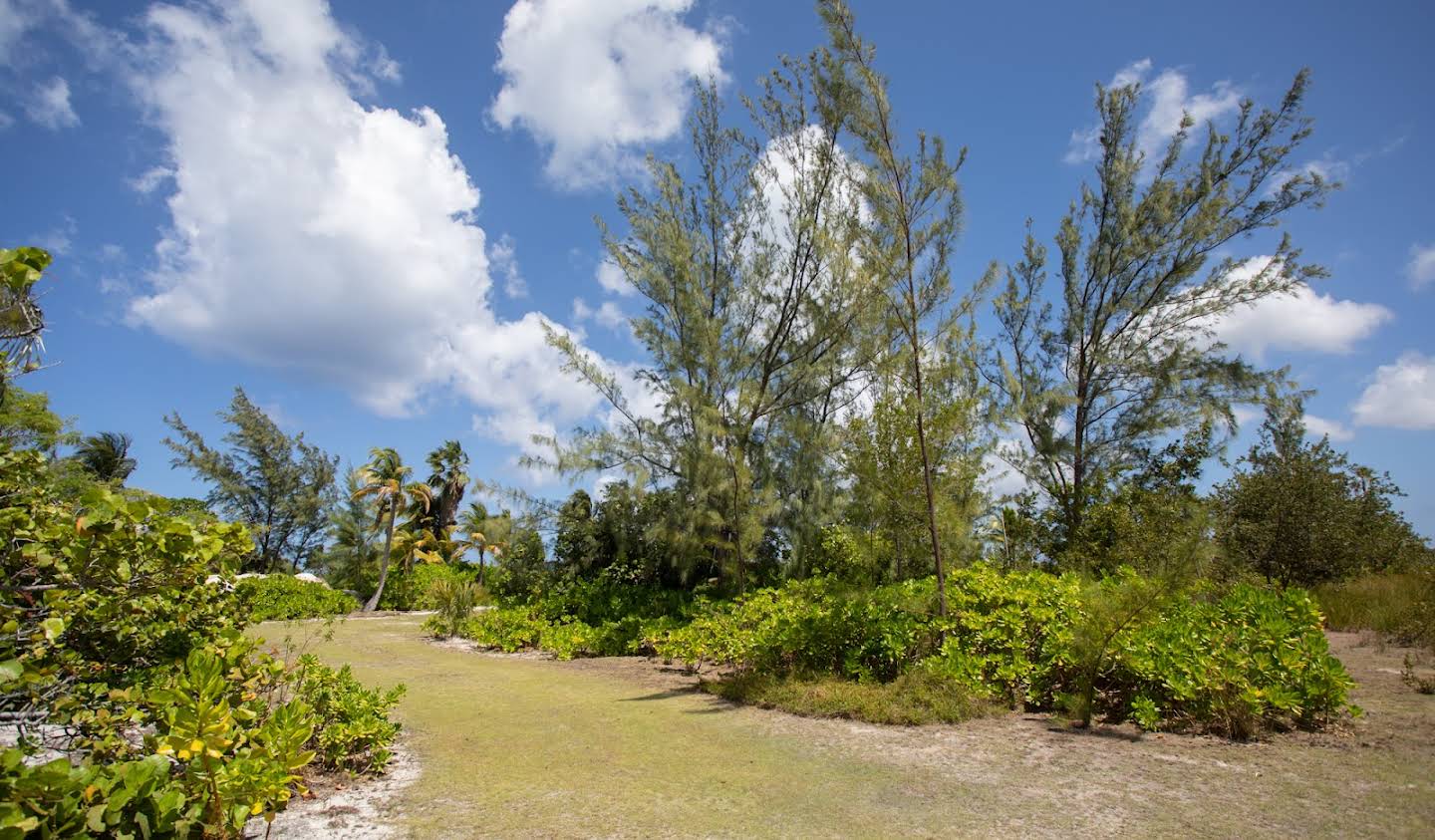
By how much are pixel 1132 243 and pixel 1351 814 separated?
14.0m

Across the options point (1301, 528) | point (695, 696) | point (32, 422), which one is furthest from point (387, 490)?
point (1301, 528)

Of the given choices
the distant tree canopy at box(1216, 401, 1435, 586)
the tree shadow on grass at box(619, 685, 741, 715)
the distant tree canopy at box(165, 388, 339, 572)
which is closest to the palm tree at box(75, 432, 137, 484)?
the distant tree canopy at box(165, 388, 339, 572)

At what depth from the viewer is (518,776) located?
3996 millimetres

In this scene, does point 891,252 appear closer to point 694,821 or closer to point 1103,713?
point 1103,713

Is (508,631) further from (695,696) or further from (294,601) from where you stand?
(294,601)

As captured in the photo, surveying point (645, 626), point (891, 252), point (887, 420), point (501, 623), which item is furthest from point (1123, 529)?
point (501, 623)

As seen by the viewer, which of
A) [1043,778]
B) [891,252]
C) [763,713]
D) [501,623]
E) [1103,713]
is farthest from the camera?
[501,623]

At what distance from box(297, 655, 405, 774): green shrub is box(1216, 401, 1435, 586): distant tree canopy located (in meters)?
13.3

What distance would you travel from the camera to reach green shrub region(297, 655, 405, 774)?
3.96m

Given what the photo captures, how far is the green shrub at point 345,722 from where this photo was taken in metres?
3.96

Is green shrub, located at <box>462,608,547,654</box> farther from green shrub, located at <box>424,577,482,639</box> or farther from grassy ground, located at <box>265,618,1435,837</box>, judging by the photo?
grassy ground, located at <box>265,618,1435,837</box>

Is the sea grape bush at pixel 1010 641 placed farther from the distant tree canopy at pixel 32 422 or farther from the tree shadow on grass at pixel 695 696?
the distant tree canopy at pixel 32 422

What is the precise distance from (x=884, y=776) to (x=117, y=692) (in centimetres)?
376

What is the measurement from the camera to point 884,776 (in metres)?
3.99
